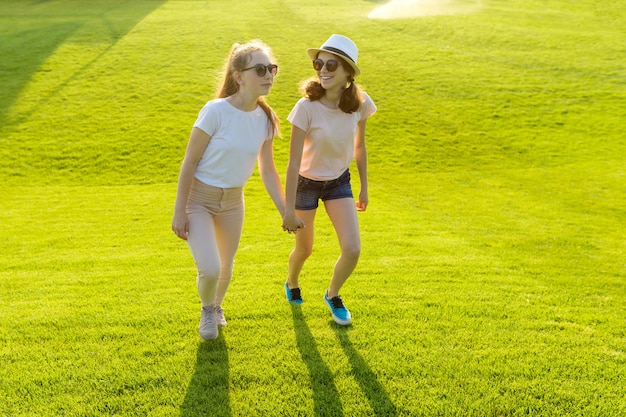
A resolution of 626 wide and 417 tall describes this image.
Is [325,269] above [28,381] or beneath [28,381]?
beneath

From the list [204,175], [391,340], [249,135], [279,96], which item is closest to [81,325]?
[204,175]

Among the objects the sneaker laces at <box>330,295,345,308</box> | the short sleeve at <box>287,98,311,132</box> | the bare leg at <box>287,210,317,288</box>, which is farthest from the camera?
the sneaker laces at <box>330,295,345,308</box>

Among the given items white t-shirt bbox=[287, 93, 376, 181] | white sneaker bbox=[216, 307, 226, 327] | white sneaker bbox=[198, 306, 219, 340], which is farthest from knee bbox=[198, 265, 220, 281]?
white t-shirt bbox=[287, 93, 376, 181]

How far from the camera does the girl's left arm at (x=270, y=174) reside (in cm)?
431

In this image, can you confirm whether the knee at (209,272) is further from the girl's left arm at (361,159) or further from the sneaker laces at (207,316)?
the girl's left arm at (361,159)

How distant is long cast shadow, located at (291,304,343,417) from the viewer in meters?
3.55

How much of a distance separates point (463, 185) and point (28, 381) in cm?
1057

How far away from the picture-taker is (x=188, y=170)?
385cm

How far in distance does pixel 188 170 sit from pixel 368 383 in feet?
6.66

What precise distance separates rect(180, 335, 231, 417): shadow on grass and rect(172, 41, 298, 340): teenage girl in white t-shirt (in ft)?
1.42

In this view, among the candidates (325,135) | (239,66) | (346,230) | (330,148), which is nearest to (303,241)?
(346,230)

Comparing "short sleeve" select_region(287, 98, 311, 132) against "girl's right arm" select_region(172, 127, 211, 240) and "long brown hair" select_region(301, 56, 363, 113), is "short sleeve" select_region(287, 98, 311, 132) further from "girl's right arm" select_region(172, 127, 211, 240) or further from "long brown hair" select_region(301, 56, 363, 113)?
"girl's right arm" select_region(172, 127, 211, 240)

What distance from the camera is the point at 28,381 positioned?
3.78 metres

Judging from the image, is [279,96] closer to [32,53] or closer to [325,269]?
[32,53]
